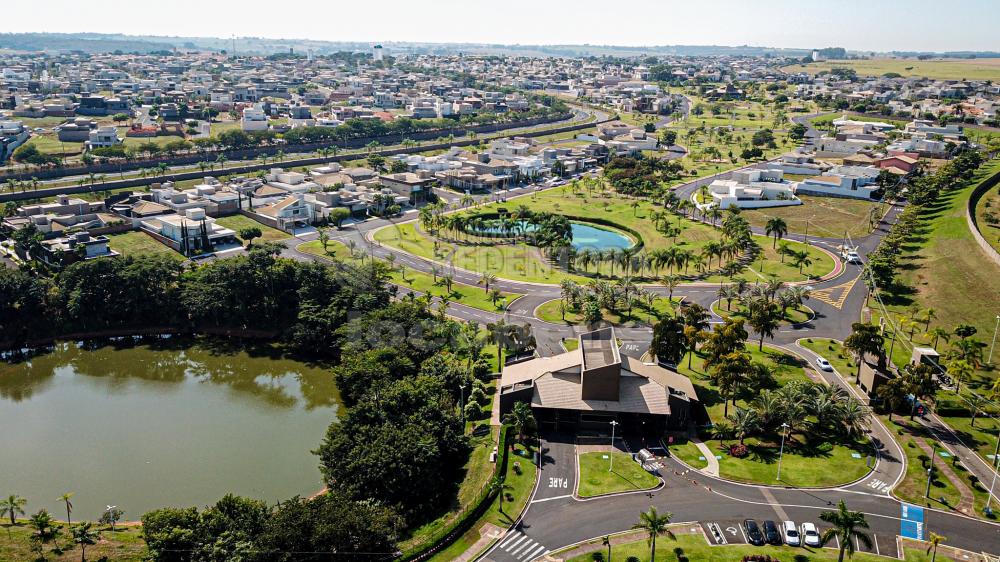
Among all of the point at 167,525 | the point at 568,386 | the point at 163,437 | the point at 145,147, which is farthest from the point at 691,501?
the point at 145,147

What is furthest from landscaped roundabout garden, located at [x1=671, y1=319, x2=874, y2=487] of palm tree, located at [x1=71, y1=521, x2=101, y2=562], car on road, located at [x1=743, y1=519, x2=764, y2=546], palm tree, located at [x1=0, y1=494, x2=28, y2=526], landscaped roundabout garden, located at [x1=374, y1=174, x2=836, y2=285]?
palm tree, located at [x1=0, y1=494, x2=28, y2=526]

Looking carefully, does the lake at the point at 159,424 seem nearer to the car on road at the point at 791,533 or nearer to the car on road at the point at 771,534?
the car on road at the point at 771,534

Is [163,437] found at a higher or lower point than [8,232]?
lower

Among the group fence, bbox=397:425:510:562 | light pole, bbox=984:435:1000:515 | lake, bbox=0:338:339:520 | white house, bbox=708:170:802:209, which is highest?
white house, bbox=708:170:802:209

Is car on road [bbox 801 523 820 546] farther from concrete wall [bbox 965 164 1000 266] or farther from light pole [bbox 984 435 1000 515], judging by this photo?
concrete wall [bbox 965 164 1000 266]

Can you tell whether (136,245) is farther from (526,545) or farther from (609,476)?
(526,545)

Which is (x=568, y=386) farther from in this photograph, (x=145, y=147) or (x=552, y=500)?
(x=145, y=147)
